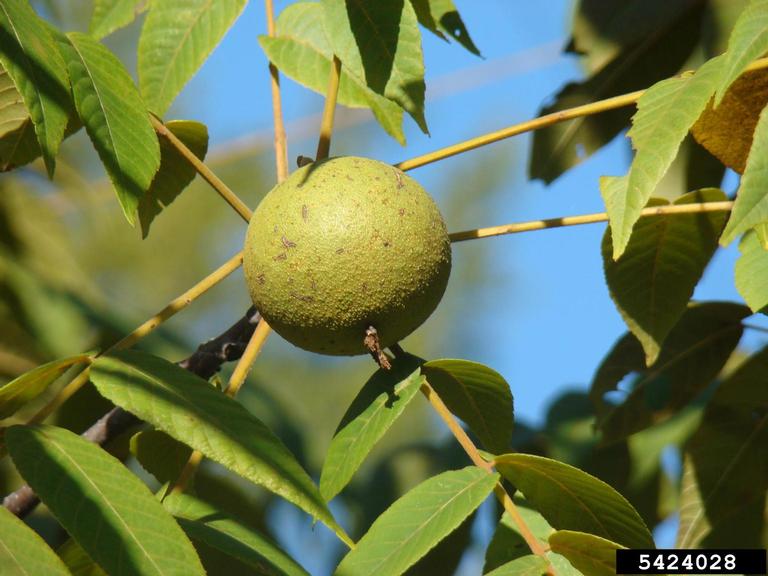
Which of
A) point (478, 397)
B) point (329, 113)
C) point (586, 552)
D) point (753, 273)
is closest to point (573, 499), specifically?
point (586, 552)

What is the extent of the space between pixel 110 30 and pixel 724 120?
0.98 meters

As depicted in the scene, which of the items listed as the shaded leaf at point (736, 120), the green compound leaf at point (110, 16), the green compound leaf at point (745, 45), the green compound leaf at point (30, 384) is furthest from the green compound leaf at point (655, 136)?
the green compound leaf at point (110, 16)

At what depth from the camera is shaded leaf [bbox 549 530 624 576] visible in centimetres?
113

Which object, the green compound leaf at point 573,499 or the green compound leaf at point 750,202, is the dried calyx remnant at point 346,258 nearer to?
the green compound leaf at point 573,499

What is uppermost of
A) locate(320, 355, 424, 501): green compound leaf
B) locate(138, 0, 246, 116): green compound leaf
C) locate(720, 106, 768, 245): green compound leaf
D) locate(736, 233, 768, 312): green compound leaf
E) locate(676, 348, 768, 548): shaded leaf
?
locate(138, 0, 246, 116): green compound leaf

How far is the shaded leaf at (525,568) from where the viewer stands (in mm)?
1146

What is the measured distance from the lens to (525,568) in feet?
3.79

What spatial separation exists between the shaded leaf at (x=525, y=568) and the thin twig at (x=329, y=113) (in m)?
0.63

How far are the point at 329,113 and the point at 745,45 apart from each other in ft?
2.00

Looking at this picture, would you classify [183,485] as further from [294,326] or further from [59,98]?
[59,98]

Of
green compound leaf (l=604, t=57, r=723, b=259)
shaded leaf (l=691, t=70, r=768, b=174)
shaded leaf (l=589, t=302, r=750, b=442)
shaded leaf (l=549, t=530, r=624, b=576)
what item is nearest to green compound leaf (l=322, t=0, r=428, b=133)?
green compound leaf (l=604, t=57, r=723, b=259)

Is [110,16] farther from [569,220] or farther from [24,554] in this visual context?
[24,554]

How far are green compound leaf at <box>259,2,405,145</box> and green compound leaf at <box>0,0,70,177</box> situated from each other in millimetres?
498

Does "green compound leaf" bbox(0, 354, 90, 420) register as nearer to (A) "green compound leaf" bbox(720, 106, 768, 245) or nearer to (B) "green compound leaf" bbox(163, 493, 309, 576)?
(B) "green compound leaf" bbox(163, 493, 309, 576)
